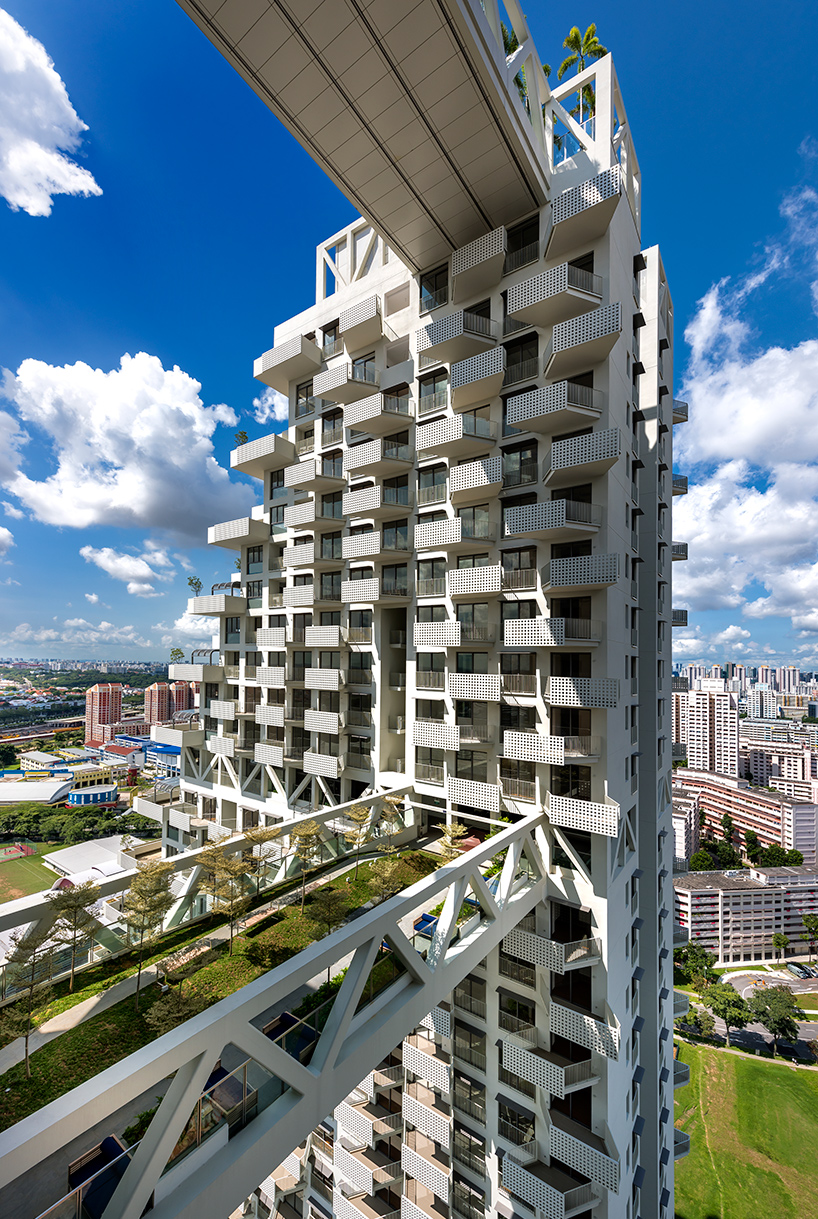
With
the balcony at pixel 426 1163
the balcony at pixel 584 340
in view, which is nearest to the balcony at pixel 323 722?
the balcony at pixel 426 1163

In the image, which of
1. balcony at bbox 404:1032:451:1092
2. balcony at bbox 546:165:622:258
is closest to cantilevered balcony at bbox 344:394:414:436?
balcony at bbox 546:165:622:258

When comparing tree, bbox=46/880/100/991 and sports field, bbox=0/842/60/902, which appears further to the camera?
sports field, bbox=0/842/60/902

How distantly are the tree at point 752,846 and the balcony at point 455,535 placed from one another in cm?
12468

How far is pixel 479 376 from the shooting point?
17500 millimetres

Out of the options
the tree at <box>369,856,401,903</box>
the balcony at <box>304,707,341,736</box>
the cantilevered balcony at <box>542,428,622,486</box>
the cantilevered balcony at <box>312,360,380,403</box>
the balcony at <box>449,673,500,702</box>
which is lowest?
the tree at <box>369,856,401,903</box>

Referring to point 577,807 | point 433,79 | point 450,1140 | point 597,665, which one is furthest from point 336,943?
point 433,79

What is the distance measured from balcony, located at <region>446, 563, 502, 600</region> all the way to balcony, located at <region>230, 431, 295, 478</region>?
14.6 m

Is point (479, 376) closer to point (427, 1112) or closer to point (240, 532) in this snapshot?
point (240, 532)

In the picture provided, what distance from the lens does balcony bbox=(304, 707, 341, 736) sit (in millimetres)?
22609

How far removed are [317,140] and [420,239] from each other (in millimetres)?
4885

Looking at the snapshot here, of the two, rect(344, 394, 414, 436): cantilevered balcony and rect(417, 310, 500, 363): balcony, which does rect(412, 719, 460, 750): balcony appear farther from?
rect(417, 310, 500, 363): balcony

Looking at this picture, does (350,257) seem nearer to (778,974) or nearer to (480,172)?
(480,172)

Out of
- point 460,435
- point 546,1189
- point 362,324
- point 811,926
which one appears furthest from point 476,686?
point 811,926

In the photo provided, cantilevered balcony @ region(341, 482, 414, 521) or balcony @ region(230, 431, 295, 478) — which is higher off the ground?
balcony @ region(230, 431, 295, 478)
